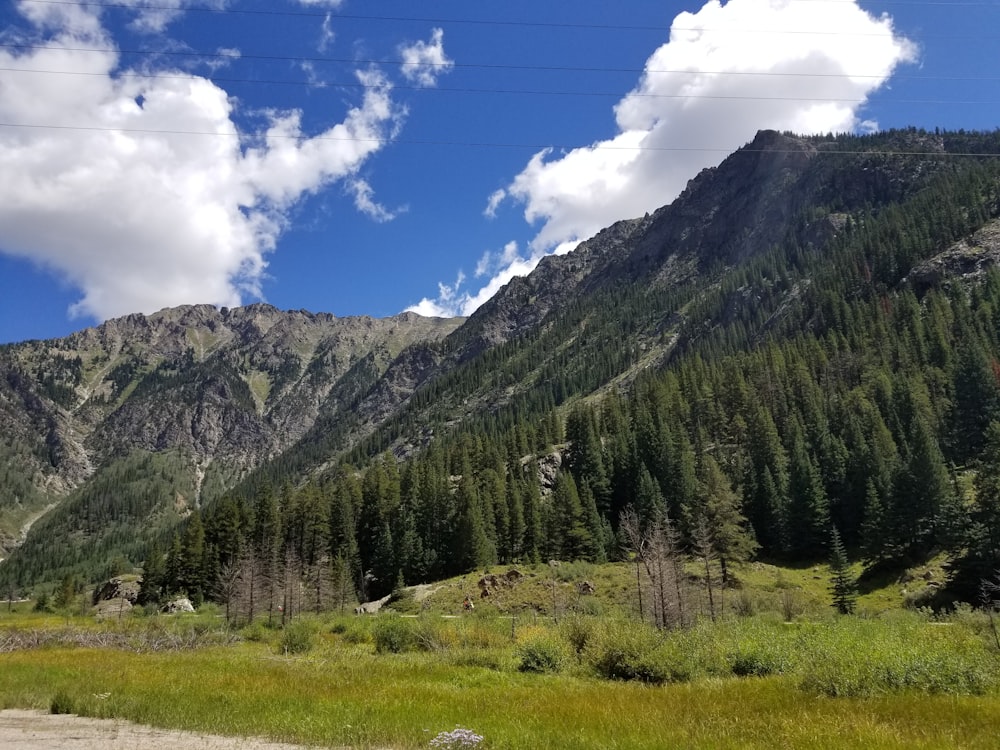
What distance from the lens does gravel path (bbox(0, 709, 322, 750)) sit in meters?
11.8

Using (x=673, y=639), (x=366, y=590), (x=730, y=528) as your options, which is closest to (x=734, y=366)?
(x=730, y=528)

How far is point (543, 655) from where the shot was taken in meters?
23.3

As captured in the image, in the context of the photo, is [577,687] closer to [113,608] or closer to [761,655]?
[761,655]

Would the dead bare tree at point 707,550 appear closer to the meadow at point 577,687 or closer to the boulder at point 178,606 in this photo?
the meadow at point 577,687

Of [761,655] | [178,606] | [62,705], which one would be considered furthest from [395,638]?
[178,606]

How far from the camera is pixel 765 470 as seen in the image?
7988 centimetres

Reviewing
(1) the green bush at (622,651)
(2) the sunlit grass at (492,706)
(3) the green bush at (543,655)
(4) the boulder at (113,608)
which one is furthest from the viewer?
(4) the boulder at (113,608)

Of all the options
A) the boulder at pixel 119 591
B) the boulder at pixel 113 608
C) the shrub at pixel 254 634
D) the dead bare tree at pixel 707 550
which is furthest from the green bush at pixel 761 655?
the boulder at pixel 119 591

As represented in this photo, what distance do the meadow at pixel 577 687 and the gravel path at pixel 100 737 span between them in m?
0.61

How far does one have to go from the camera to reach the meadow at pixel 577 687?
12.2 m

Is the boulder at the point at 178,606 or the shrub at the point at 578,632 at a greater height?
the shrub at the point at 578,632

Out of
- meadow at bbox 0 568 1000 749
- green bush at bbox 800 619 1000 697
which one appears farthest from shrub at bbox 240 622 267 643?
green bush at bbox 800 619 1000 697

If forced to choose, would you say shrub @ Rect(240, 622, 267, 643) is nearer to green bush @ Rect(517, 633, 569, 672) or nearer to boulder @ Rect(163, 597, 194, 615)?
green bush @ Rect(517, 633, 569, 672)

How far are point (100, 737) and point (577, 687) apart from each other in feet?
43.5
